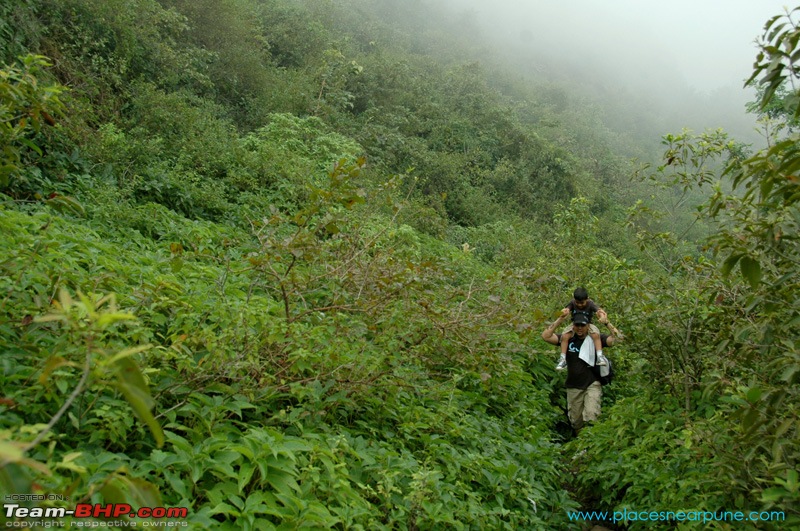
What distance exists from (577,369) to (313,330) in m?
3.59

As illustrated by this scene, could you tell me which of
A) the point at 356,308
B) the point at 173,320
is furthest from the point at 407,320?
the point at 173,320

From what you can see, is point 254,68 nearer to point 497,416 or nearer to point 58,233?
point 58,233

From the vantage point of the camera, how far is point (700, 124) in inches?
1687

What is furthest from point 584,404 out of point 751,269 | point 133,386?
point 133,386

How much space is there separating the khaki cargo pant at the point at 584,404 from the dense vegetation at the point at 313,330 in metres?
0.29

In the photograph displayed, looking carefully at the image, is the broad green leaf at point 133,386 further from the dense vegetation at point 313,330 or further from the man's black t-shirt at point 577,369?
the man's black t-shirt at point 577,369

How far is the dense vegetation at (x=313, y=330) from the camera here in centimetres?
287

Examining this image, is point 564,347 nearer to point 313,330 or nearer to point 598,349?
point 598,349

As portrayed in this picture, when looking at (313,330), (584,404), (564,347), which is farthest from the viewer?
(564,347)

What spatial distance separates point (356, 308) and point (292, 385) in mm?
1173

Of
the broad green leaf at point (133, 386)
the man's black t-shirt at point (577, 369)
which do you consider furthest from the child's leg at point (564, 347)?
the broad green leaf at point (133, 386)

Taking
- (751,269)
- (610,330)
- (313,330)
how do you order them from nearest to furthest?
1. (751,269)
2. (313,330)
3. (610,330)

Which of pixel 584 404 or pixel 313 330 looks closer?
pixel 313 330

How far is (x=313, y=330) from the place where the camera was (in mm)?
4016
